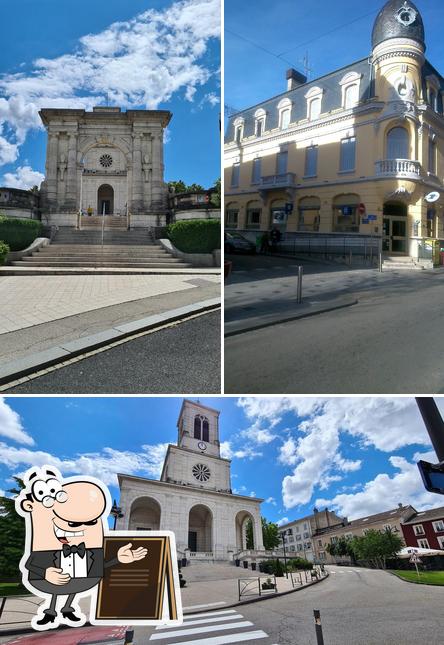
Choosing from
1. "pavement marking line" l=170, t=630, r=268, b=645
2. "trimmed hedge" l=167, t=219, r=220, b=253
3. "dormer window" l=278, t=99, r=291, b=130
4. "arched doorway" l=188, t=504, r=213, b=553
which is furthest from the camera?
"trimmed hedge" l=167, t=219, r=220, b=253

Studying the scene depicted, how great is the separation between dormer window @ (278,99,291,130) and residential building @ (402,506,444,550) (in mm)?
4823

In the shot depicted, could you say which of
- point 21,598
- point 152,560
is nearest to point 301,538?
point 152,560

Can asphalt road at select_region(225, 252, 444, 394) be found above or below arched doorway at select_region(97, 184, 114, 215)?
below

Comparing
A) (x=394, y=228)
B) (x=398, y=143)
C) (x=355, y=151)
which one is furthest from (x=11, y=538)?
(x=394, y=228)

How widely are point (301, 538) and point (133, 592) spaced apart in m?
1.47

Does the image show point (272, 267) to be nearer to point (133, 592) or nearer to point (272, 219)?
point (272, 219)

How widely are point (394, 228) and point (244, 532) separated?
9.02 metres

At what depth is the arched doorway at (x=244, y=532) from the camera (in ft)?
11.2

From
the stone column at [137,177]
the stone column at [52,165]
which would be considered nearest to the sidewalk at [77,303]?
the stone column at [52,165]

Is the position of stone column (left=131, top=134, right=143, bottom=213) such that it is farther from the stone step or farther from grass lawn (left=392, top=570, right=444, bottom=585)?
grass lawn (left=392, top=570, right=444, bottom=585)

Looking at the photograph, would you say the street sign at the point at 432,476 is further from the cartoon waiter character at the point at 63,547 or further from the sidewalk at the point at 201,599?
the cartoon waiter character at the point at 63,547

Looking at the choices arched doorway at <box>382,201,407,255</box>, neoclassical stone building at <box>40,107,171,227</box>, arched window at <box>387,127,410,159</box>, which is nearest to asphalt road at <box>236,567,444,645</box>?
neoclassical stone building at <box>40,107,171,227</box>

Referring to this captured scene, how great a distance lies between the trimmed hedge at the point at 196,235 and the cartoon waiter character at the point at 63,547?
11.7 feet

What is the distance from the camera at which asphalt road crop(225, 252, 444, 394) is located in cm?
307
